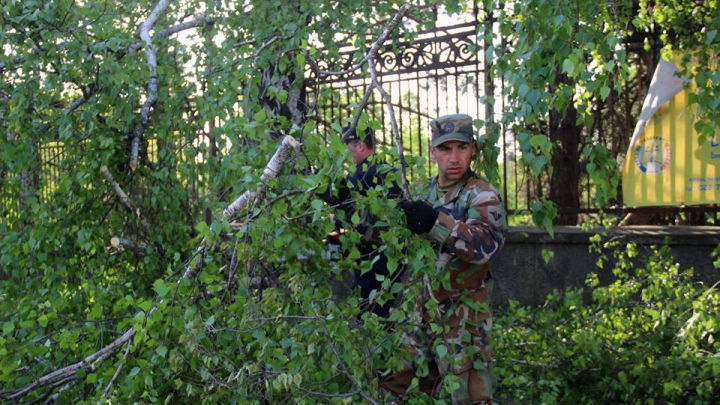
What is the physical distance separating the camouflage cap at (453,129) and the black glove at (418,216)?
560mm

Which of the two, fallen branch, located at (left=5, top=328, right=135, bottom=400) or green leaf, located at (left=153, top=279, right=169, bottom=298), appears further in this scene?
fallen branch, located at (left=5, top=328, right=135, bottom=400)

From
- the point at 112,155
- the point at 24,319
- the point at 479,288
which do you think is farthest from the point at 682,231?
the point at 24,319

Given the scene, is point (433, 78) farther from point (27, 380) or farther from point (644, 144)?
point (27, 380)

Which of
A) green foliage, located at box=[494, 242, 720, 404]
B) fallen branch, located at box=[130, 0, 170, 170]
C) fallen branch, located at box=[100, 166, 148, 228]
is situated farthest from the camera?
fallen branch, located at box=[130, 0, 170, 170]

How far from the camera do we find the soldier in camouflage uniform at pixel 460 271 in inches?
132

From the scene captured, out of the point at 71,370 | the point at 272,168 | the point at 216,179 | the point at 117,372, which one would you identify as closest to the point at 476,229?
the point at 272,168

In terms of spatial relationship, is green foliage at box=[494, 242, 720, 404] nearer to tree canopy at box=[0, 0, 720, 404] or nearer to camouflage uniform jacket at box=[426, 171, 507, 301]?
tree canopy at box=[0, 0, 720, 404]

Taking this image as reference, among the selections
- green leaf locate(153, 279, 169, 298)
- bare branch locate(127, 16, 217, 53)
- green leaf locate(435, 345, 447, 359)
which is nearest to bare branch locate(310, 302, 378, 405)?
green leaf locate(435, 345, 447, 359)

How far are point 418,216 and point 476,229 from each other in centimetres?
33

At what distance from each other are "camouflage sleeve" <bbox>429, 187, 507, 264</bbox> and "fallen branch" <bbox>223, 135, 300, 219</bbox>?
687 millimetres

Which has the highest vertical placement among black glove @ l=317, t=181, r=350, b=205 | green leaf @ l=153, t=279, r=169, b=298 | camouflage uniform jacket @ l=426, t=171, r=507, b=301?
black glove @ l=317, t=181, r=350, b=205

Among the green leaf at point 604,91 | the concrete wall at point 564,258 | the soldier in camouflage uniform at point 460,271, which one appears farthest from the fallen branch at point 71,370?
the concrete wall at point 564,258

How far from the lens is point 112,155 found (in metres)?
5.05

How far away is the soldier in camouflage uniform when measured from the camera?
11.0 ft
